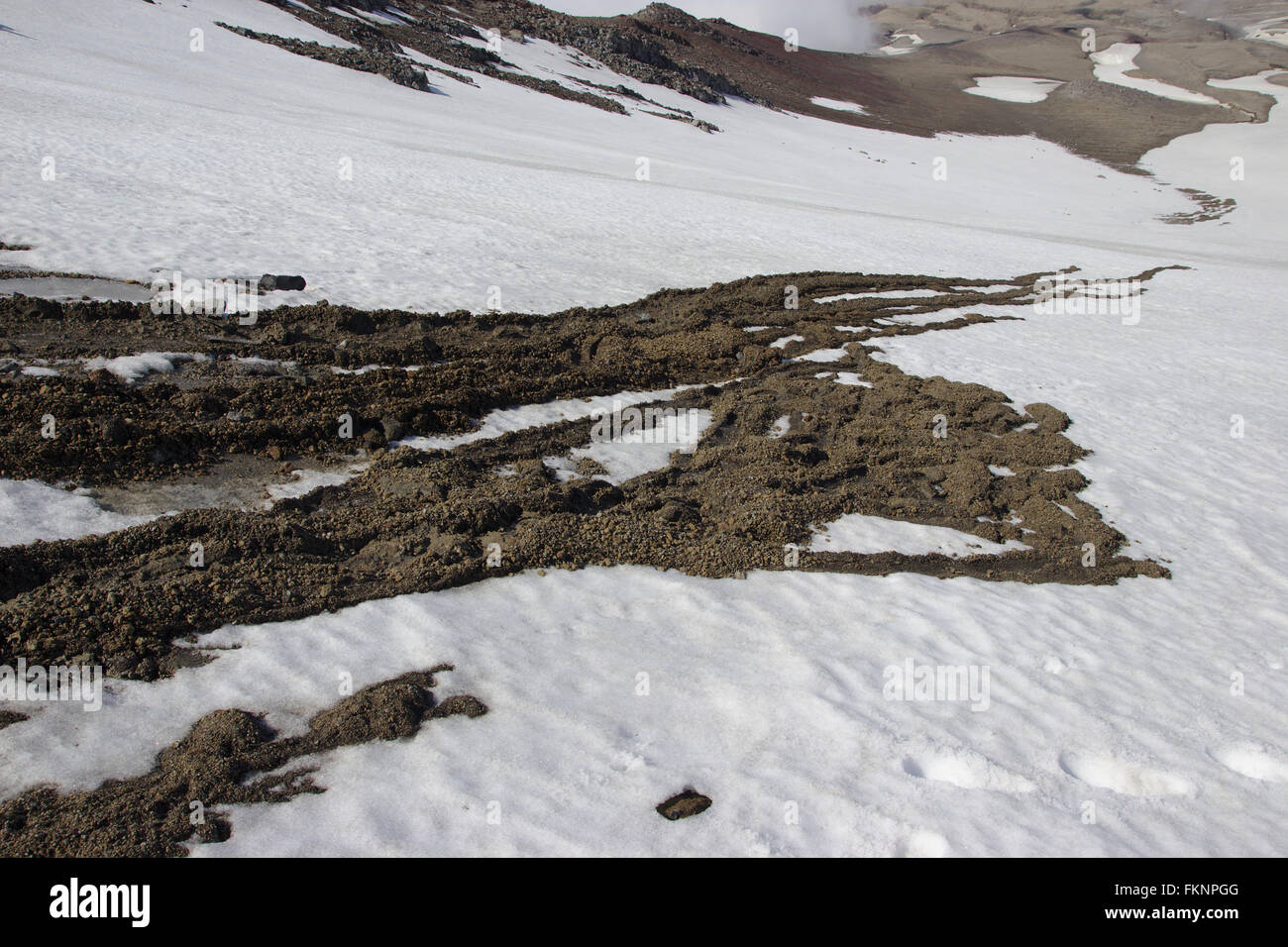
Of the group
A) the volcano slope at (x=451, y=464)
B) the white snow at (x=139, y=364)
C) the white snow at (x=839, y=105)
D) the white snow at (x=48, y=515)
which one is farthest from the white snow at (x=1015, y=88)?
the white snow at (x=48, y=515)

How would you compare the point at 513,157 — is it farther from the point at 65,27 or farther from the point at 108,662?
the point at 108,662

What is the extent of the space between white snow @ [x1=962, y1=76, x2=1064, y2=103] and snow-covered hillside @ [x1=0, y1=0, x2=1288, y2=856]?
54.0 m

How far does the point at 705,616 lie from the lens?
5973mm

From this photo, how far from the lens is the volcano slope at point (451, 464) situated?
5.43m

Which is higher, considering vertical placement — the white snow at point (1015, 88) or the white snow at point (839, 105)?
the white snow at point (1015, 88)

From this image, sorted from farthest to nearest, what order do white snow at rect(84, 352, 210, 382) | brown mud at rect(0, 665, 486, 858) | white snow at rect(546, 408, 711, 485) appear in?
white snow at rect(546, 408, 711, 485) < white snow at rect(84, 352, 210, 382) < brown mud at rect(0, 665, 486, 858)

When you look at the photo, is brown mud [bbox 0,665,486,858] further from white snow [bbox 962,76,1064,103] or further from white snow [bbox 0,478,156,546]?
white snow [bbox 962,76,1064,103]

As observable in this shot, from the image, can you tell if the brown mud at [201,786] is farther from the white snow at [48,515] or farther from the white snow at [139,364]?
the white snow at [139,364]

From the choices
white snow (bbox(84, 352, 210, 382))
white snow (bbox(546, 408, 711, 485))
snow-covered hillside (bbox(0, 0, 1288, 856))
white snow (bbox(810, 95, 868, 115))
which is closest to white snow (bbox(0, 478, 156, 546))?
snow-covered hillside (bbox(0, 0, 1288, 856))

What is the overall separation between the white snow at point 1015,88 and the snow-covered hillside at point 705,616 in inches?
2126

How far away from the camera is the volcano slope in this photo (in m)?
5.43

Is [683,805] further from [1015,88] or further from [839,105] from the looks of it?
[1015,88]
